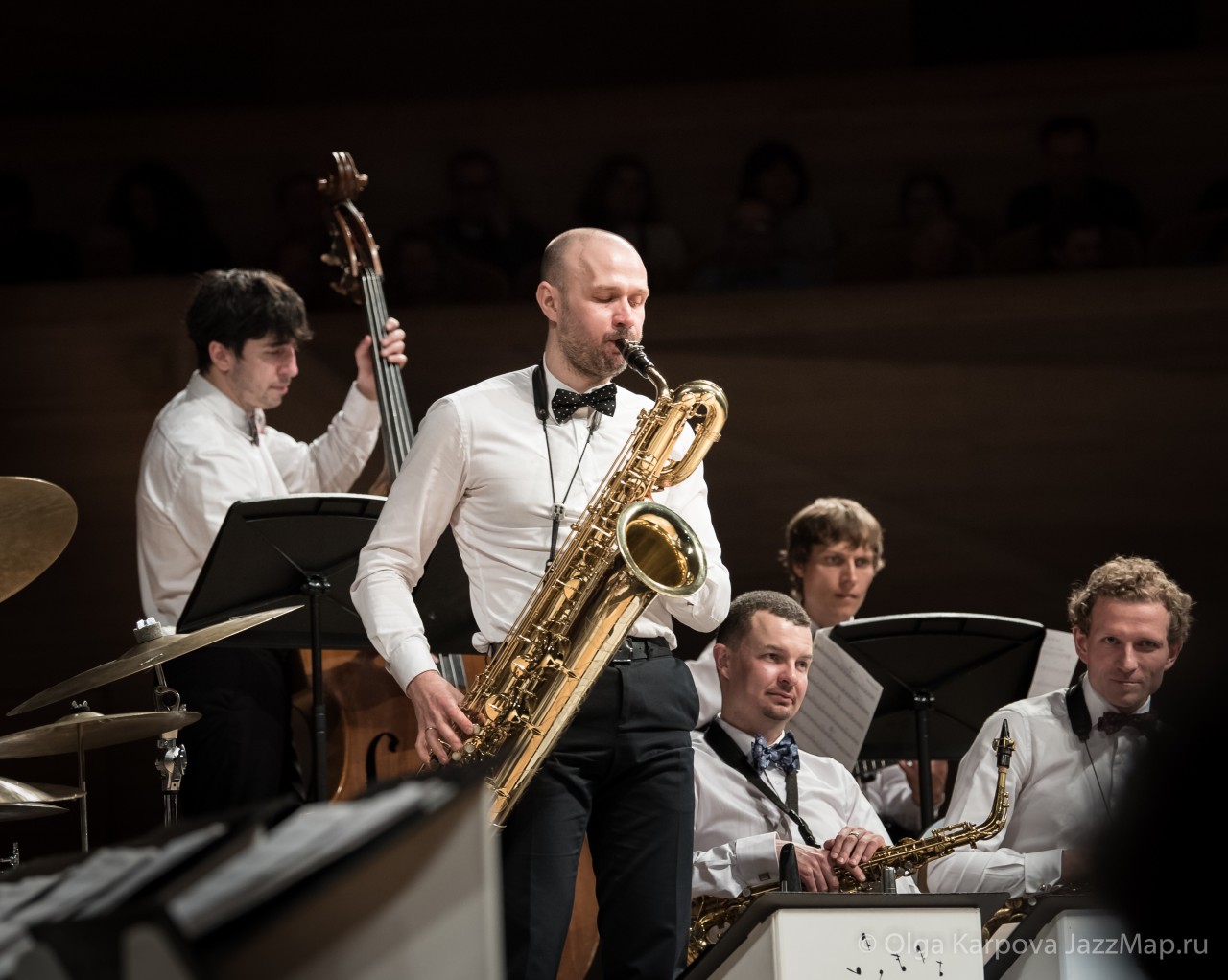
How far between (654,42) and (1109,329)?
2.47 m

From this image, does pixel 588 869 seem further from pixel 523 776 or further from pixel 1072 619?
pixel 1072 619

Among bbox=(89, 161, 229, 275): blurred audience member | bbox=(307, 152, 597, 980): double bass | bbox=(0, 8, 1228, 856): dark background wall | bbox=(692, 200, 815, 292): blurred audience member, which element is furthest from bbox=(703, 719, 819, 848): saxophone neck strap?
bbox=(89, 161, 229, 275): blurred audience member

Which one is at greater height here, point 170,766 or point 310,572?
point 310,572

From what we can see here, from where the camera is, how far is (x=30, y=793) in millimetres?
2848

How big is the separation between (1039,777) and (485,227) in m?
3.72

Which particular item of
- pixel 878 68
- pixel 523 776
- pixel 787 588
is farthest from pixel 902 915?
pixel 878 68

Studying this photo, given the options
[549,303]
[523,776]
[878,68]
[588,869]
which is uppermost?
[878,68]

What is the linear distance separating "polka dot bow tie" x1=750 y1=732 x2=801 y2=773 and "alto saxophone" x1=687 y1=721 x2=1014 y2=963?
32 centimetres

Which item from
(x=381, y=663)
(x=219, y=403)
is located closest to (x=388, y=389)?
(x=219, y=403)

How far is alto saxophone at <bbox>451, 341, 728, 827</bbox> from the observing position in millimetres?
2646

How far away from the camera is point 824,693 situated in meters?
3.88

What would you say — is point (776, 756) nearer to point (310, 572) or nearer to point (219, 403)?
point (310, 572)

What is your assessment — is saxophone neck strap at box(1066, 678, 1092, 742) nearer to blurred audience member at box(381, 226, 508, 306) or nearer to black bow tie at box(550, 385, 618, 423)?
black bow tie at box(550, 385, 618, 423)

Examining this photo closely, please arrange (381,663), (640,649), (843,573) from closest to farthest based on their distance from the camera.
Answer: (640,649) < (381,663) < (843,573)
